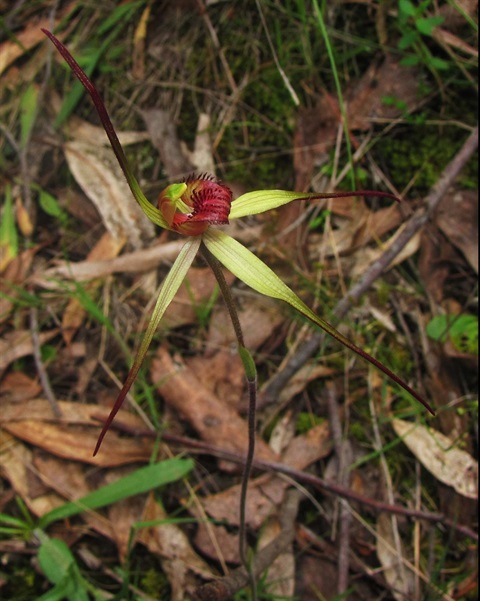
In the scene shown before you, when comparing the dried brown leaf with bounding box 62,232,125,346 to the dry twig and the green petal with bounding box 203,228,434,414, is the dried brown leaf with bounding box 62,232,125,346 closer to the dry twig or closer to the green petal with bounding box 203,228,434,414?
the dry twig

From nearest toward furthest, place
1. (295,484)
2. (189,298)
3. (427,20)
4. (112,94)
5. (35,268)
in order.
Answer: (295,484) < (427,20) < (189,298) < (35,268) < (112,94)

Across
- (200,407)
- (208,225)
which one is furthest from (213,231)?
(200,407)

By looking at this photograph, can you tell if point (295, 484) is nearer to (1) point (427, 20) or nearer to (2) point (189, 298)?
(2) point (189, 298)

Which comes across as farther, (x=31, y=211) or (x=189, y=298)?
(x=31, y=211)

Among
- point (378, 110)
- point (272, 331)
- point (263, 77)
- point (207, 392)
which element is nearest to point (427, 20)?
point (378, 110)

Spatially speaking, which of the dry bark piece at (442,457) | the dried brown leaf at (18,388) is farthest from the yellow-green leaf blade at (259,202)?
the dried brown leaf at (18,388)

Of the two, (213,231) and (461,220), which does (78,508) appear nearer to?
(213,231)

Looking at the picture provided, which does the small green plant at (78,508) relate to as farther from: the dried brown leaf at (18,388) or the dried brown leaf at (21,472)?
the dried brown leaf at (18,388)

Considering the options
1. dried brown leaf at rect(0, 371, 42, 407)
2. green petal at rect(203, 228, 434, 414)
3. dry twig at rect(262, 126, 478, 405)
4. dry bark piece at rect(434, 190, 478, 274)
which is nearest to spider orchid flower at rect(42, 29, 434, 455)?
green petal at rect(203, 228, 434, 414)
